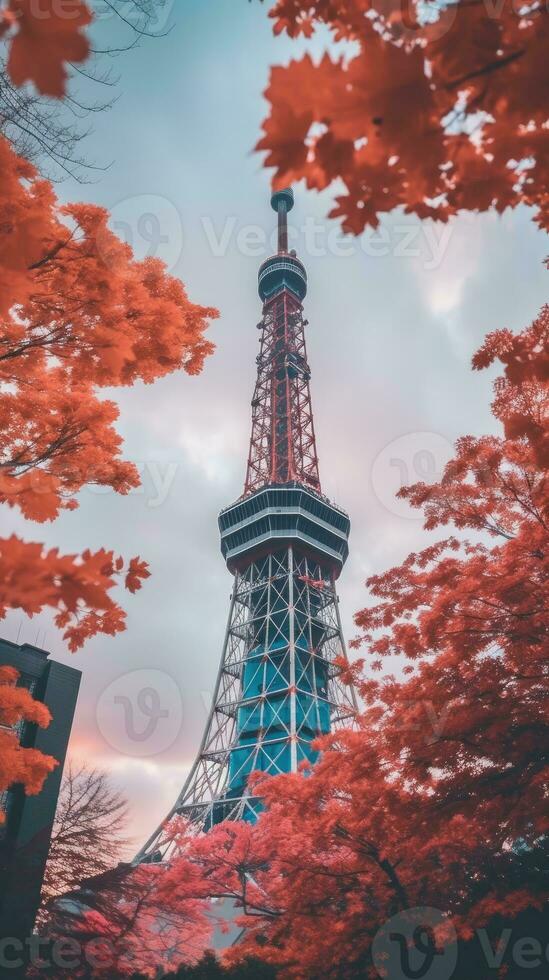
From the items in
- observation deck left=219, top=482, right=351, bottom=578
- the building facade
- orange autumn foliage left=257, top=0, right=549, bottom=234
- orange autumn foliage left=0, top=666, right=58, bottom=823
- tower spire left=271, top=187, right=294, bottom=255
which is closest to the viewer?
orange autumn foliage left=257, top=0, right=549, bottom=234

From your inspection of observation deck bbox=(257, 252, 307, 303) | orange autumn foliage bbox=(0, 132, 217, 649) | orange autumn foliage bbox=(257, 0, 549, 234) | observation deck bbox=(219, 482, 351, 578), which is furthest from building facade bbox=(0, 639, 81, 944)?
observation deck bbox=(257, 252, 307, 303)

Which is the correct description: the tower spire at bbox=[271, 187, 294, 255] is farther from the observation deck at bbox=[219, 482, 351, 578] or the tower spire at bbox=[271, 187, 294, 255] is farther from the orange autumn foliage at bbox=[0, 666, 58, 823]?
the orange autumn foliage at bbox=[0, 666, 58, 823]

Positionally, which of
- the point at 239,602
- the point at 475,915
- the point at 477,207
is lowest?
the point at 475,915

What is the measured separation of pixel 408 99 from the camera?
4.83ft

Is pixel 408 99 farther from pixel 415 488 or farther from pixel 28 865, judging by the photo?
pixel 28 865

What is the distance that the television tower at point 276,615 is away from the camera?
111 ft

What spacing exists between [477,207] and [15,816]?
54.9 feet

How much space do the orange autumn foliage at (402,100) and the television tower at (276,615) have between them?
32025 mm

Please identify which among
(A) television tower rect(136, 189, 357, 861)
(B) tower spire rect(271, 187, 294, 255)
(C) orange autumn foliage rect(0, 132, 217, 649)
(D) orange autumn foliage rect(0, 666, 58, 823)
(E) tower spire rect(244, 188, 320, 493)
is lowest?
(D) orange autumn foliage rect(0, 666, 58, 823)

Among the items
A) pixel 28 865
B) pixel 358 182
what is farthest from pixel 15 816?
pixel 358 182

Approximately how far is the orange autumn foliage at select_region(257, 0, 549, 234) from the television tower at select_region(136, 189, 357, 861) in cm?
3203

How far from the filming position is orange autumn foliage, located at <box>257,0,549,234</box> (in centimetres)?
144

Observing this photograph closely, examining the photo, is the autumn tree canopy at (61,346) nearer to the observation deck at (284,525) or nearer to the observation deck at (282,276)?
the observation deck at (284,525)

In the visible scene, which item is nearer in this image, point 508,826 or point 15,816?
point 508,826
